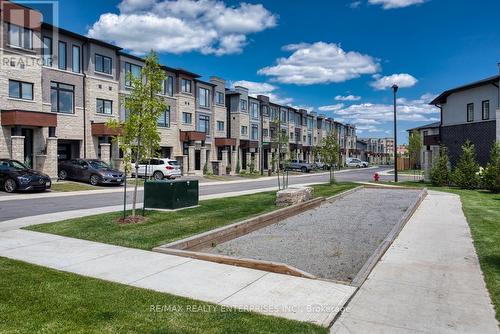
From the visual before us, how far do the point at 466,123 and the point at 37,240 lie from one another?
99.7 feet

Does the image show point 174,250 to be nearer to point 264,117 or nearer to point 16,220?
point 16,220

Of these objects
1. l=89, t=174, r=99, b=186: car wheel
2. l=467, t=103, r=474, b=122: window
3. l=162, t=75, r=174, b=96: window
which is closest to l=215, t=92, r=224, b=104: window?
l=162, t=75, r=174, b=96: window

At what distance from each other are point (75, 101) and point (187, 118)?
14.7m

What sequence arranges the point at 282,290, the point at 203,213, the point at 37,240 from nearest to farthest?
the point at 282,290
the point at 37,240
the point at 203,213

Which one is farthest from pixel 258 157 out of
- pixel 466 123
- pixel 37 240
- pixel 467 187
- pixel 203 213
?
pixel 37 240

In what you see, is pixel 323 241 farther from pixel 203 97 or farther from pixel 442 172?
pixel 203 97

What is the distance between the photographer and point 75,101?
1203 inches

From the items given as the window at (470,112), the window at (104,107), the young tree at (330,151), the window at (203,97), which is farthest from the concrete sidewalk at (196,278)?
the window at (203,97)

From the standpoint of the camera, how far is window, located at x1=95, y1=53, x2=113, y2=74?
32281mm

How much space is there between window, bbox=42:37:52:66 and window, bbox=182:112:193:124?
1621 cm

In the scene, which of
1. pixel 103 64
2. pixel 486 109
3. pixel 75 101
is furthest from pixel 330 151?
pixel 103 64

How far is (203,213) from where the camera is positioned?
12.8 meters

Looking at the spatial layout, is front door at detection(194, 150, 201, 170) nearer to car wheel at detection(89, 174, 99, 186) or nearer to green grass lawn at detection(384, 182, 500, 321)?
car wheel at detection(89, 174, 99, 186)

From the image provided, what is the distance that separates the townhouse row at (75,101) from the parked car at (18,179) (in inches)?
142
